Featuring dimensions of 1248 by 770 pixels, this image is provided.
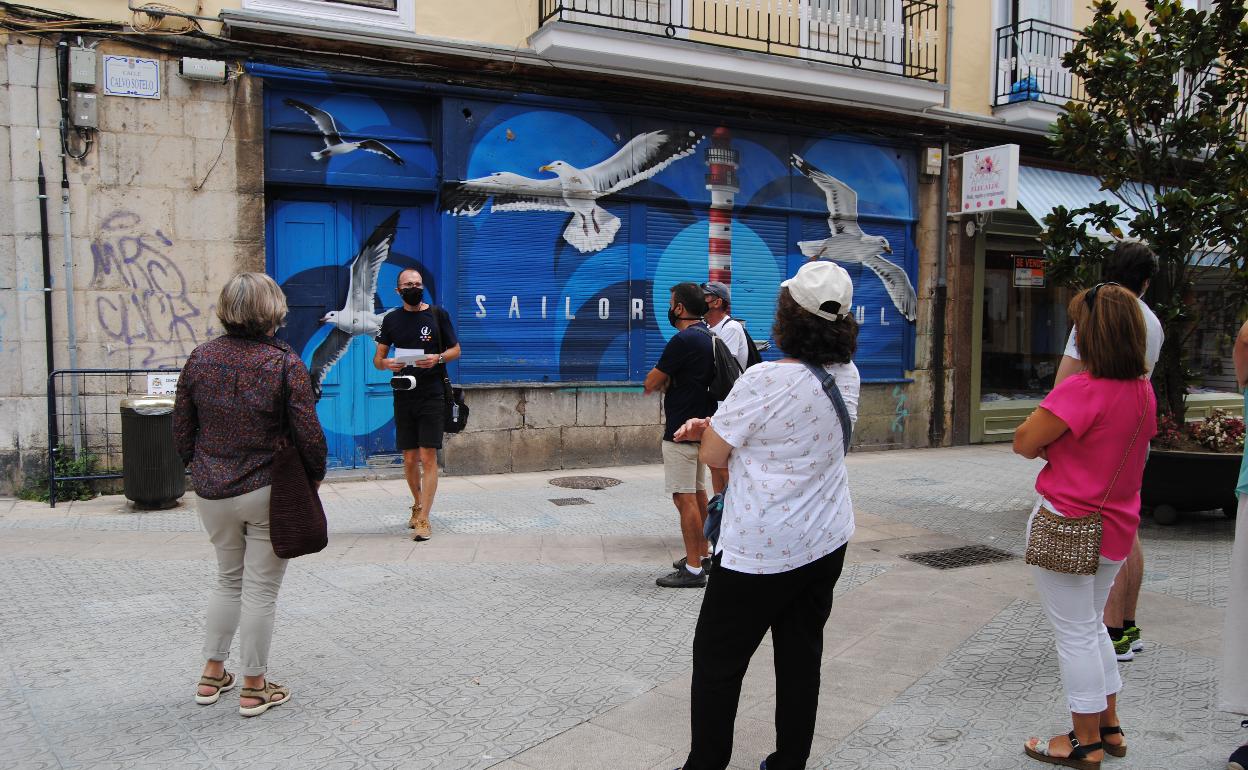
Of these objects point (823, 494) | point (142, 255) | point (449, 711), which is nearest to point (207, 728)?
point (449, 711)

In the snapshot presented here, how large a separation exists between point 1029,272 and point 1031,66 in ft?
9.17

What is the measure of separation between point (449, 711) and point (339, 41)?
6976 millimetres

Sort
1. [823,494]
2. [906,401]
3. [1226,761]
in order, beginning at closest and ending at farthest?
1. [823,494]
2. [1226,761]
3. [906,401]

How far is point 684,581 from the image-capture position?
582cm

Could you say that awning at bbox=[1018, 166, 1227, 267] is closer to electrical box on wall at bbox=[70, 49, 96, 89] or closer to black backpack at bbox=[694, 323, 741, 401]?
black backpack at bbox=[694, 323, 741, 401]

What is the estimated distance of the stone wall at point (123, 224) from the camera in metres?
7.98

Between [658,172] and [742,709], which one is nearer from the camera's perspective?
[742,709]

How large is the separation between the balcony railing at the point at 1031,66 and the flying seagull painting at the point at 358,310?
27.7 ft

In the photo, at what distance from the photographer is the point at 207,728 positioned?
3.73m

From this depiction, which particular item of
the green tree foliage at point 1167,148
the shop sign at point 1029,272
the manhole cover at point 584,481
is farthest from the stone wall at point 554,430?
the shop sign at point 1029,272

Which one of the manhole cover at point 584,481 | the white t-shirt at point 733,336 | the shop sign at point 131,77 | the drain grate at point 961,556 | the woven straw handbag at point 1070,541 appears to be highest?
the shop sign at point 131,77

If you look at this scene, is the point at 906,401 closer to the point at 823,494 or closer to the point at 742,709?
the point at 742,709

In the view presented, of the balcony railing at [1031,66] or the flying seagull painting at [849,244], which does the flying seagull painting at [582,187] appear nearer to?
the flying seagull painting at [849,244]

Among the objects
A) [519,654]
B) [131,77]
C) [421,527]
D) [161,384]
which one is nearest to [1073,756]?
[519,654]
